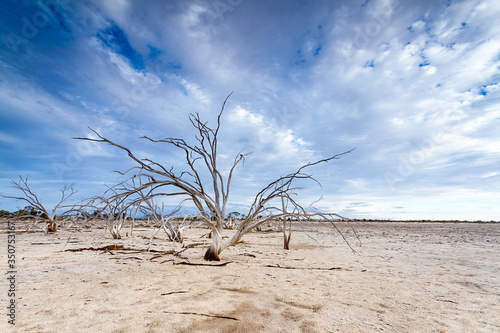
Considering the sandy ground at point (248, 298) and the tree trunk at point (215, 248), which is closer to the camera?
the sandy ground at point (248, 298)

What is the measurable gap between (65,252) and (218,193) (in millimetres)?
4004

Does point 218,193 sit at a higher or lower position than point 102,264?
higher

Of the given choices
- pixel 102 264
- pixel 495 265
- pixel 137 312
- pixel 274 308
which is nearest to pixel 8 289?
pixel 102 264

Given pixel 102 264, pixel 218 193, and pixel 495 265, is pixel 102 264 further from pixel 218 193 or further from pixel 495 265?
pixel 495 265

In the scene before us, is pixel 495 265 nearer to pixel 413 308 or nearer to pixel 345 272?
pixel 345 272

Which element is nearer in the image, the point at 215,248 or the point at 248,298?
the point at 248,298

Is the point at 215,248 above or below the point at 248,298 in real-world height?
above

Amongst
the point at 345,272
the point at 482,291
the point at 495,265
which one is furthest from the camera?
the point at 495,265

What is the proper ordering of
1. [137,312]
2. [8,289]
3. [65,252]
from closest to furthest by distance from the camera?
[137,312] < [8,289] < [65,252]

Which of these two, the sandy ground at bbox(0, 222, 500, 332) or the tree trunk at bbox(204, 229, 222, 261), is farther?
the tree trunk at bbox(204, 229, 222, 261)

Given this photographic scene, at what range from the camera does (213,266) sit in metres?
4.58

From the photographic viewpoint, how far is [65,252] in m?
5.94

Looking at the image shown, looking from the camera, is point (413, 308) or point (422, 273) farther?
point (422, 273)

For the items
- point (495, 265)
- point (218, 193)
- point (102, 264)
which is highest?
point (218, 193)
